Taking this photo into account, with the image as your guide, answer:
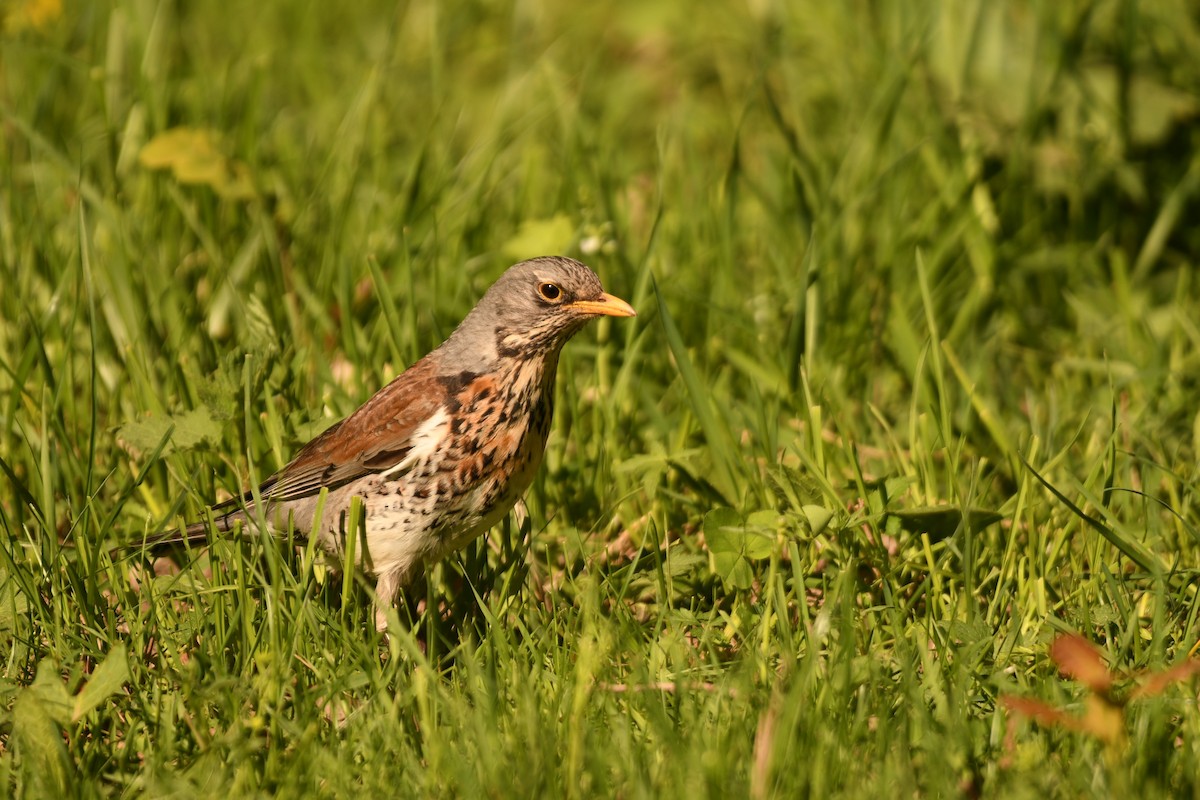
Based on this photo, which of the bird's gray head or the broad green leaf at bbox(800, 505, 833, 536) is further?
the bird's gray head

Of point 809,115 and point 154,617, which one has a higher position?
point 809,115

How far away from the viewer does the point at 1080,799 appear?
11.1 ft

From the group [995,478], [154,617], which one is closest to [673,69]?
[995,478]

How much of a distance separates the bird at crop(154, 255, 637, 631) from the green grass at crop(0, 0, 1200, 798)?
7.8 inches

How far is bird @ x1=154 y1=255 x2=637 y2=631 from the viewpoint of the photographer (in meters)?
4.57

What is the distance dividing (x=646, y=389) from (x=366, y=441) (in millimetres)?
1244

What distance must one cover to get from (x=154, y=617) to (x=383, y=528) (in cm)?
80

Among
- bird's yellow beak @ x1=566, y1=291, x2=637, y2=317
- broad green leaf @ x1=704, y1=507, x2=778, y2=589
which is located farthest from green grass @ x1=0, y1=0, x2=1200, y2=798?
bird's yellow beak @ x1=566, y1=291, x2=637, y2=317

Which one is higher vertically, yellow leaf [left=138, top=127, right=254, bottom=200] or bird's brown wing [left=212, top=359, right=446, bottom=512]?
yellow leaf [left=138, top=127, right=254, bottom=200]

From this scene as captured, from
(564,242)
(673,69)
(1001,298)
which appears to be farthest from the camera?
(673,69)

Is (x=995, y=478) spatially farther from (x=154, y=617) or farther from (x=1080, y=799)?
(x=154, y=617)

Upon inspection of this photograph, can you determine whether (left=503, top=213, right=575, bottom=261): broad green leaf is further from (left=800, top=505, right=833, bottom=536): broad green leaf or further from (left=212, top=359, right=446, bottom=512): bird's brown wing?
(left=800, top=505, right=833, bottom=536): broad green leaf

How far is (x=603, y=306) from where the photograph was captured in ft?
15.4

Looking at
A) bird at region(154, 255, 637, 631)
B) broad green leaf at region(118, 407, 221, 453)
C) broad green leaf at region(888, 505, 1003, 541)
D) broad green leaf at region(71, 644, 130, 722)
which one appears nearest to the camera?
broad green leaf at region(71, 644, 130, 722)
